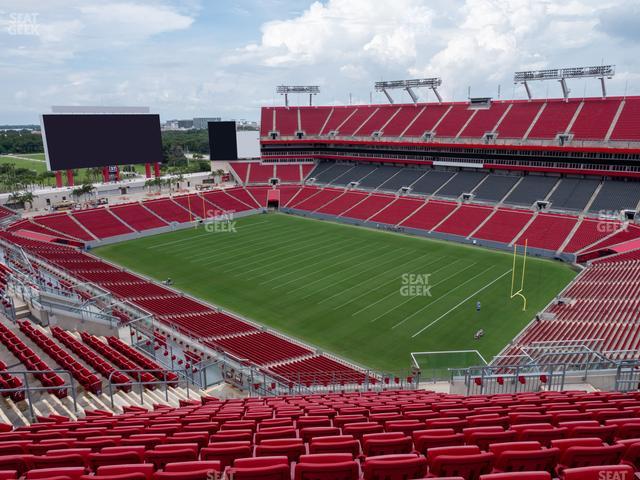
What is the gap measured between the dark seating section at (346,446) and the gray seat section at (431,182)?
48535 mm

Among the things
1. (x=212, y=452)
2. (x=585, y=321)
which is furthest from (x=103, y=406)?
(x=585, y=321)

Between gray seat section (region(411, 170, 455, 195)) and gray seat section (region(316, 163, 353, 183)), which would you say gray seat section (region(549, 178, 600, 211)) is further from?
gray seat section (region(316, 163, 353, 183))

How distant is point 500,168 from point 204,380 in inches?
1899

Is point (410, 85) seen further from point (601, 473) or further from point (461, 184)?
point (601, 473)

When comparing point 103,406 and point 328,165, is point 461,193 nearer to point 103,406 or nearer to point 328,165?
point 328,165

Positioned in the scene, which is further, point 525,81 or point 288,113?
point 288,113

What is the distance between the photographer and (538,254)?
131 ft

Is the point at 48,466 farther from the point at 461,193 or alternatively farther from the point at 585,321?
the point at 461,193

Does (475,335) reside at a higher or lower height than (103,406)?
lower

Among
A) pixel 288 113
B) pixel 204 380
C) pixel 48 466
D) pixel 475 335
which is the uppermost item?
pixel 288 113

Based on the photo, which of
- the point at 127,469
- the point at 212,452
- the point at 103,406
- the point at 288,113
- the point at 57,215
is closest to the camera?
the point at 127,469

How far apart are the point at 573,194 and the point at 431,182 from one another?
1657 centimetres

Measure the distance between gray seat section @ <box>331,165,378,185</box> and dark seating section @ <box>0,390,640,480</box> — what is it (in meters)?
56.1

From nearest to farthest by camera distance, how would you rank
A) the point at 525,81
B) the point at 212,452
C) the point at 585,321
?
the point at 212,452
the point at 585,321
the point at 525,81
